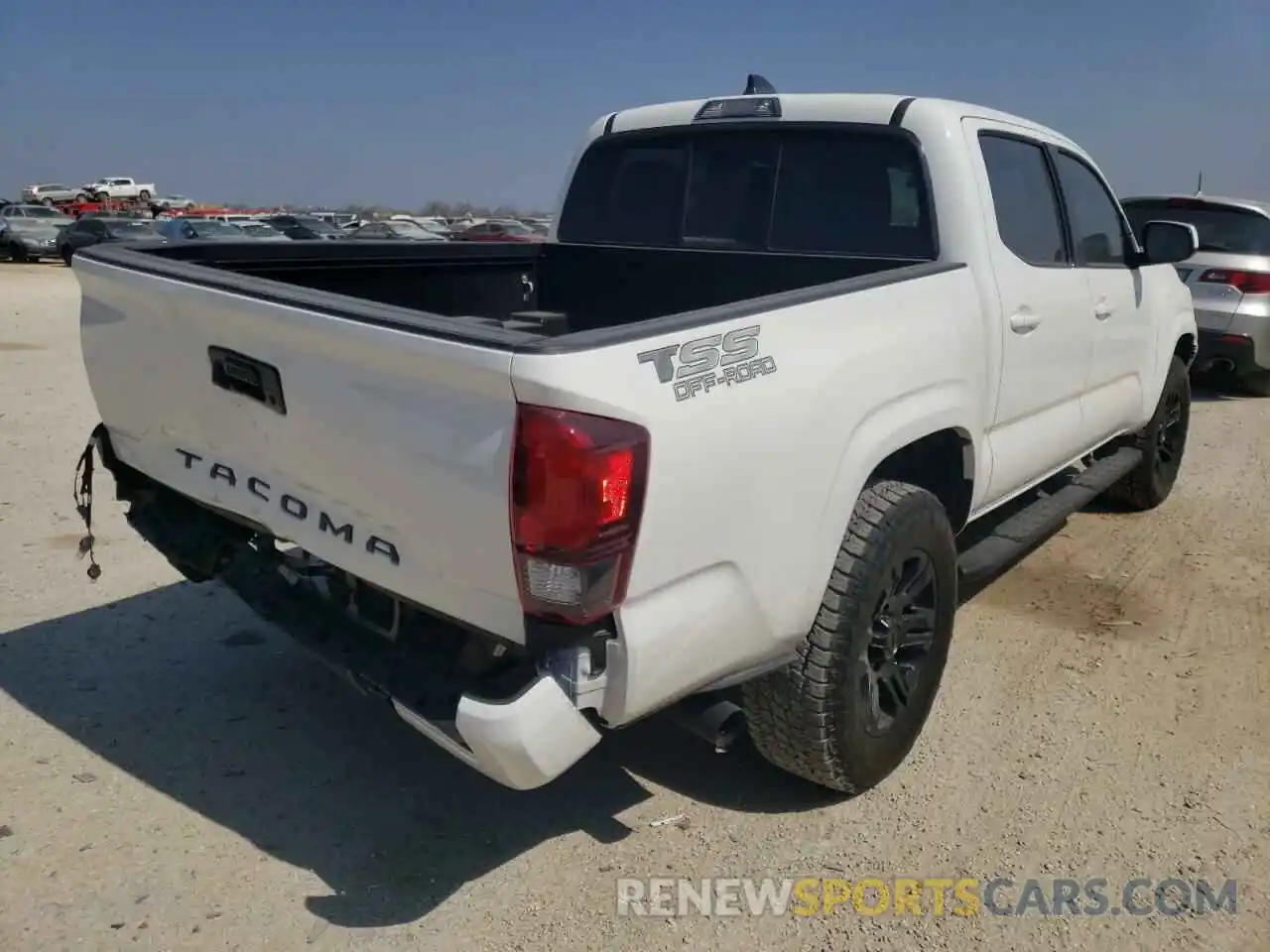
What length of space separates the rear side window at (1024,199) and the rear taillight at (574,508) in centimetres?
222

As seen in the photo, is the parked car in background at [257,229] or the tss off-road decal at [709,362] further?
the parked car in background at [257,229]

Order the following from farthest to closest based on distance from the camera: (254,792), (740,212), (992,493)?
(740,212), (992,493), (254,792)

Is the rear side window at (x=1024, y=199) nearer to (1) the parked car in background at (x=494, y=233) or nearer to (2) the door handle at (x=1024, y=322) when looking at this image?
(2) the door handle at (x=1024, y=322)

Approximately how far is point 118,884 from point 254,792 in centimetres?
50

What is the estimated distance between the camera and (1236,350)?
938 cm

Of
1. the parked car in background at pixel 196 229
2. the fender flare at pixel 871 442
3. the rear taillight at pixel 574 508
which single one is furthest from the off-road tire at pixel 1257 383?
the parked car in background at pixel 196 229

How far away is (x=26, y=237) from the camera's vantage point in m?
30.1

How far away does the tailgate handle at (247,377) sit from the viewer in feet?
8.71

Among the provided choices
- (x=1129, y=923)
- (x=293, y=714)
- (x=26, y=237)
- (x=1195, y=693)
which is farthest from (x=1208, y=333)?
(x=26, y=237)

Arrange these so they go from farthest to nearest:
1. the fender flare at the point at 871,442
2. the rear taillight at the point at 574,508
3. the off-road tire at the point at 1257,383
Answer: the off-road tire at the point at 1257,383
the fender flare at the point at 871,442
the rear taillight at the point at 574,508

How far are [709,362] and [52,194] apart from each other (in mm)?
71845

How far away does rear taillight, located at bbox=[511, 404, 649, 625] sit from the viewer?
215 cm

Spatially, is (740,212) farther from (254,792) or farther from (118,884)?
(118,884)

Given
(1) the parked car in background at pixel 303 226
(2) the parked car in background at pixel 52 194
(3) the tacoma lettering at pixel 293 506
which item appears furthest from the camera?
(2) the parked car in background at pixel 52 194
